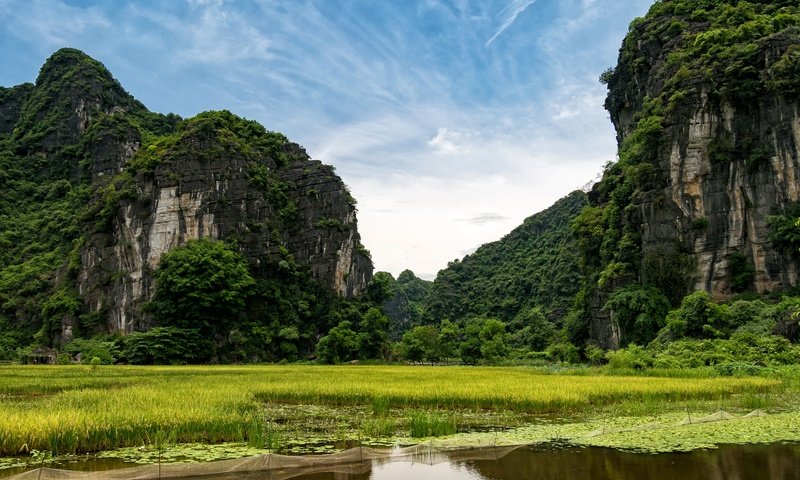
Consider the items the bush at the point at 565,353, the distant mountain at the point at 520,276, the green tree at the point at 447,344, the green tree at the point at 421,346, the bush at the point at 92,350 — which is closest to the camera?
the bush at the point at 92,350

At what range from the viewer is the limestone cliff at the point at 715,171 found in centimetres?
3966

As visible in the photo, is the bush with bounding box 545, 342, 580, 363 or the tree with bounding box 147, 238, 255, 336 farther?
the tree with bounding box 147, 238, 255, 336

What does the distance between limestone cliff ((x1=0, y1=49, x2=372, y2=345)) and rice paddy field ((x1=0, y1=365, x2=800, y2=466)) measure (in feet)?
142

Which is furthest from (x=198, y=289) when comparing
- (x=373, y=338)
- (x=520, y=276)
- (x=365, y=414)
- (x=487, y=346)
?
(x=520, y=276)

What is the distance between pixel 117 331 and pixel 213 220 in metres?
14.8

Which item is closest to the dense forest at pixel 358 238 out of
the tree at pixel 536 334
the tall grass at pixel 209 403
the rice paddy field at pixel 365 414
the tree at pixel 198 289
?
the tree at pixel 198 289

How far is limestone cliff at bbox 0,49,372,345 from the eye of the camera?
61.2 m

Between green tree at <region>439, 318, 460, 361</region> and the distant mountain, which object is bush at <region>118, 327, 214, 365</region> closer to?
green tree at <region>439, 318, 460, 361</region>

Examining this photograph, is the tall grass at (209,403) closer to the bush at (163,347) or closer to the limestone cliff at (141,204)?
the bush at (163,347)

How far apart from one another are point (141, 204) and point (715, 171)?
55116 millimetres

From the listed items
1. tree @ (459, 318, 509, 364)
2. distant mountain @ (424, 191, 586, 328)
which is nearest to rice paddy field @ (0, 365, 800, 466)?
tree @ (459, 318, 509, 364)

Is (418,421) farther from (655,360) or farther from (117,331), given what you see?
(117,331)

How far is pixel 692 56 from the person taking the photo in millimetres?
49062

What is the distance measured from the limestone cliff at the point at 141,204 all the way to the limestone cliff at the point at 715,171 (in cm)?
3529
